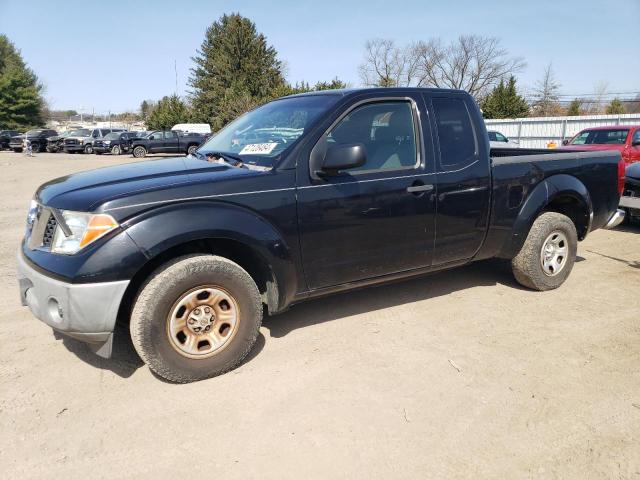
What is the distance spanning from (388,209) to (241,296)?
129 cm

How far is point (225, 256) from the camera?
11.2ft

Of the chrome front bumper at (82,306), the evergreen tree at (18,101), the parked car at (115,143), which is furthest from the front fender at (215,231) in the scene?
the evergreen tree at (18,101)

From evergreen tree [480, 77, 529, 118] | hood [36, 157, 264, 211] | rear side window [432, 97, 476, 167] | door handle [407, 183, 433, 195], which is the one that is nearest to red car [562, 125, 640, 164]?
rear side window [432, 97, 476, 167]

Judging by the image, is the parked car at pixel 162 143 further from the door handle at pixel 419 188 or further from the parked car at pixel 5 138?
the door handle at pixel 419 188

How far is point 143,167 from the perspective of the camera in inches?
145

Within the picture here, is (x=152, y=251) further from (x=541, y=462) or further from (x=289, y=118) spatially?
(x=541, y=462)

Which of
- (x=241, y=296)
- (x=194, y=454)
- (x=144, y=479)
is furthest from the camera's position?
(x=241, y=296)

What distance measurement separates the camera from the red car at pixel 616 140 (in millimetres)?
12398

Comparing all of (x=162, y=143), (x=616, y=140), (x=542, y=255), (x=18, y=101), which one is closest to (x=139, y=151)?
(x=162, y=143)

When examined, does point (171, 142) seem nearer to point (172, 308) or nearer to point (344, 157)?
point (344, 157)

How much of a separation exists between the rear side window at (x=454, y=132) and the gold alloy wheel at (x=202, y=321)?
6.84 feet

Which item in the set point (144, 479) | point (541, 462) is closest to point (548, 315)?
point (541, 462)

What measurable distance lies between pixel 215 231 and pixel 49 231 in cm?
104

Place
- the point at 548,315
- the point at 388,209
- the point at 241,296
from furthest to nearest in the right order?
the point at 548,315 → the point at 388,209 → the point at 241,296
